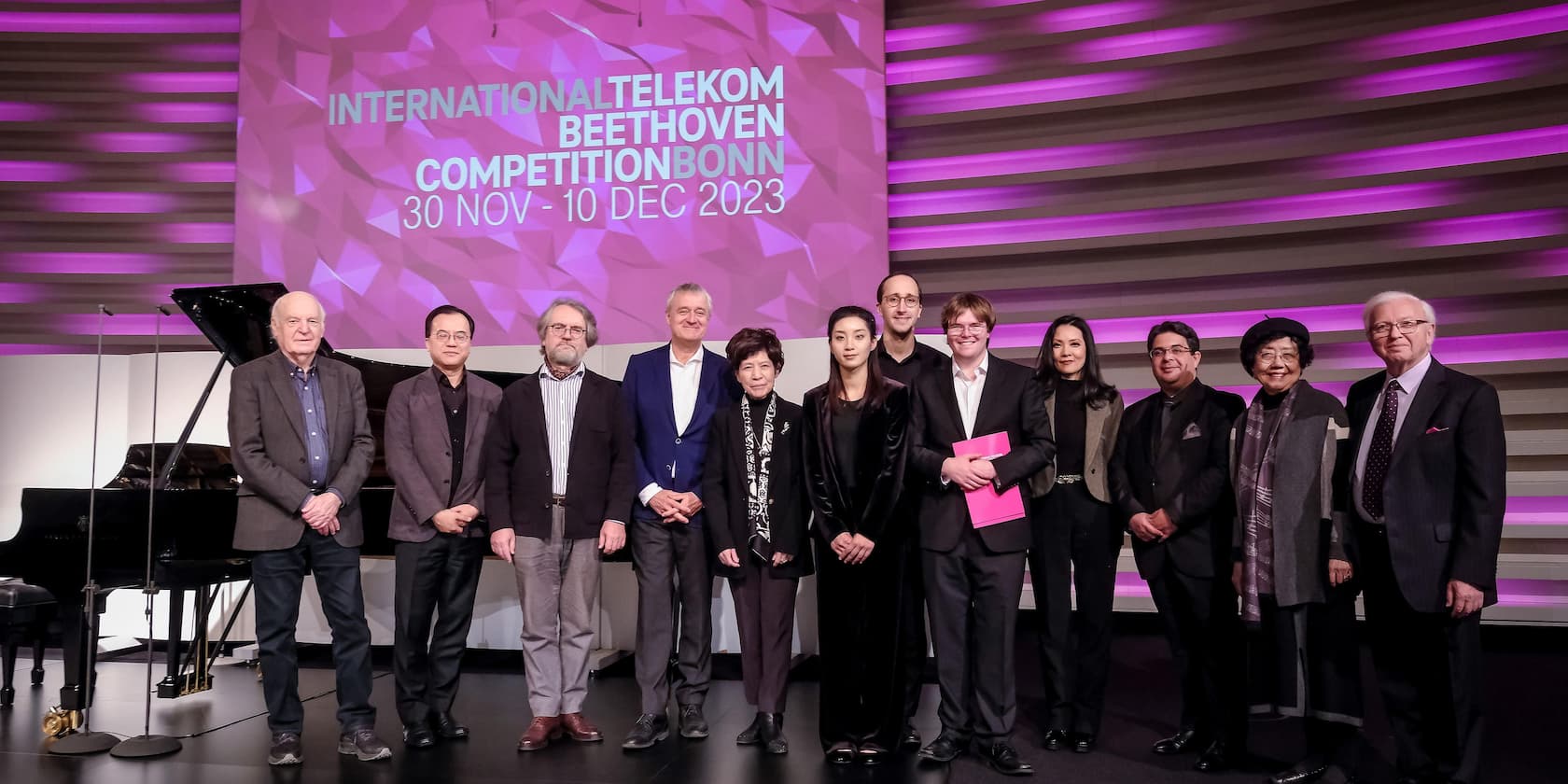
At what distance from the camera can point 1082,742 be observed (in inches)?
133

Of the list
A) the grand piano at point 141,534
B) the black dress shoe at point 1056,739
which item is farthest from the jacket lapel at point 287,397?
the black dress shoe at point 1056,739

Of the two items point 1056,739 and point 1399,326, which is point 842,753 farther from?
point 1399,326

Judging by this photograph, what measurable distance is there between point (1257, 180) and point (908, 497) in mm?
3762

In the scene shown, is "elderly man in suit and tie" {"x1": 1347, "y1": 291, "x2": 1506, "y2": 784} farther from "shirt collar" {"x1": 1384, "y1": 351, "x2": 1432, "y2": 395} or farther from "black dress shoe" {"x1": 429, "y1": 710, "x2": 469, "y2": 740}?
"black dress shoe" {"x1": 429, "y1": 710, "x2": 469, "y2": 740}

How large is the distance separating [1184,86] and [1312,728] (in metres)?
4.04

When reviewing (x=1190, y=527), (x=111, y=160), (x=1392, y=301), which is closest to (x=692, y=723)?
(x=1190, y=527)

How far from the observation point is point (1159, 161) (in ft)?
19.1

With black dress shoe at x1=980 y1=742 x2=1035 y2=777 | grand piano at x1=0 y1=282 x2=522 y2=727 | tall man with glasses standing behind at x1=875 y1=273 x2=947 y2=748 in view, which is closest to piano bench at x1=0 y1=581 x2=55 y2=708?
grand piano at x1=0 y1=282 x2=522 y2=727

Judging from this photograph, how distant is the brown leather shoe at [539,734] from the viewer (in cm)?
339

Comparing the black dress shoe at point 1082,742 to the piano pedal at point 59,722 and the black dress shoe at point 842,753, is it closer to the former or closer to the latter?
the black dress shoe at point 842,753

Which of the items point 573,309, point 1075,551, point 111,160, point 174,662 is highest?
point 111,160

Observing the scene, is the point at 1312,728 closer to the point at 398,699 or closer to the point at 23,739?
the point at 398,699

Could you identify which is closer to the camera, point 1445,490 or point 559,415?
point 1445,490

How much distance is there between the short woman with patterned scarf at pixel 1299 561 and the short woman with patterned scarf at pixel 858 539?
115 centimetres
